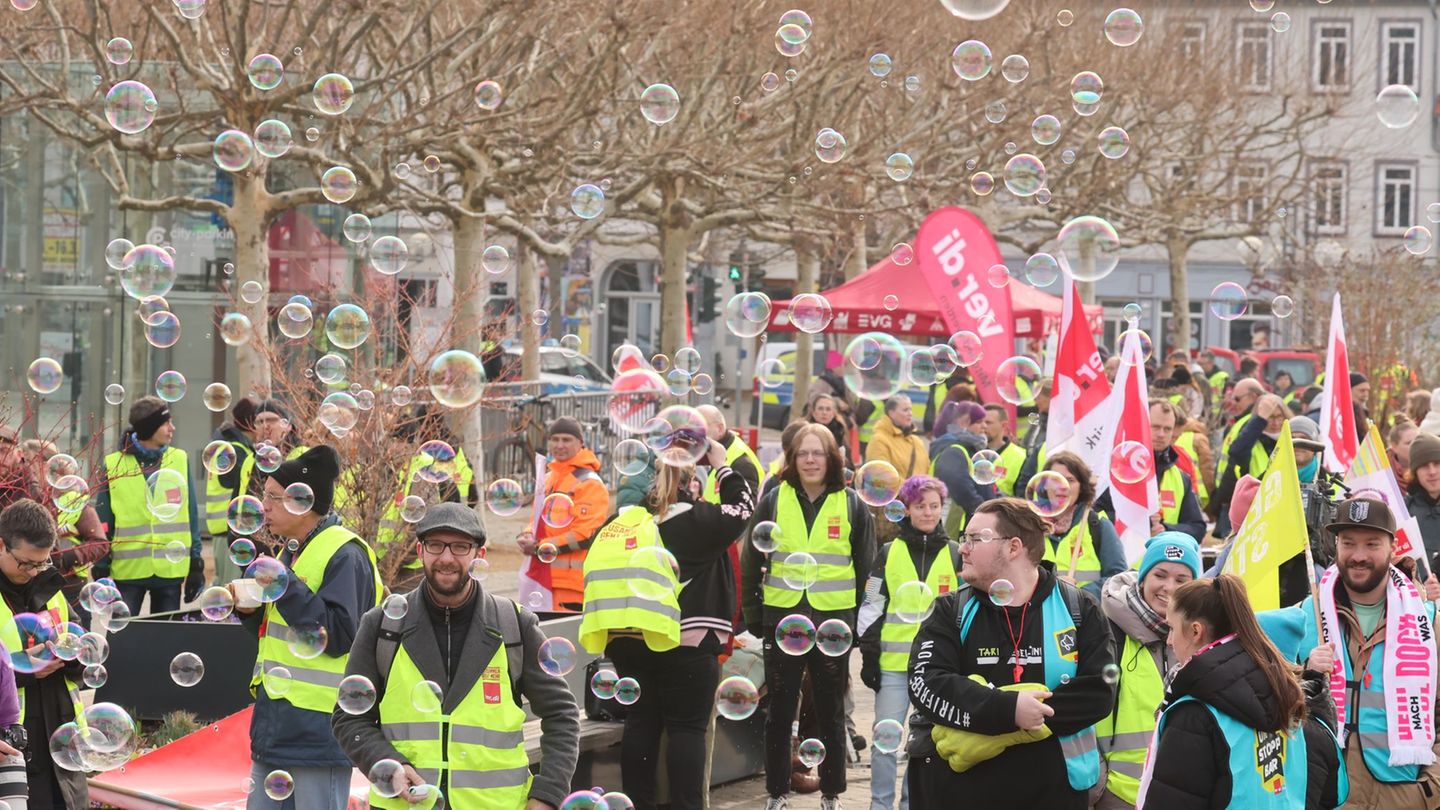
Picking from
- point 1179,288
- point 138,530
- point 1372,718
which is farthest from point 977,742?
point 1179,288

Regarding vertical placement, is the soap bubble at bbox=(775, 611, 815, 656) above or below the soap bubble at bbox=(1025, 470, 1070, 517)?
below

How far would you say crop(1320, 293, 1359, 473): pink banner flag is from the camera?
8.05 m

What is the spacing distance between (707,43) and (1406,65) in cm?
2763

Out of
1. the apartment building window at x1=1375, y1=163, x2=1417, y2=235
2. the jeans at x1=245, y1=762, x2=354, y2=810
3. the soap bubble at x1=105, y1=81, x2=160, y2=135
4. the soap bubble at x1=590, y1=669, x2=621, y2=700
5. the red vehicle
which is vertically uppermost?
the apartment building window at x1=1375, y1=163, x2=1417, y2=235

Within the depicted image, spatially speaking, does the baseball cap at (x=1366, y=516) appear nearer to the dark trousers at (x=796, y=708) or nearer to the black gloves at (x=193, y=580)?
the dark trousers at (x=796, y=708)

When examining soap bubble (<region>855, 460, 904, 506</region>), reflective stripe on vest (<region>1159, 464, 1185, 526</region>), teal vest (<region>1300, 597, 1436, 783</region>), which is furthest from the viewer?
reflective stripe on vest (<region>1159, 464, 1185, 526</region>)

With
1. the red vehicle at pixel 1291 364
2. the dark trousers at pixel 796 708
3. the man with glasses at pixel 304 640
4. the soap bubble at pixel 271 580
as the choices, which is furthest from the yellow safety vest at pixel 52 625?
the red vehicle at pixel 1291 364

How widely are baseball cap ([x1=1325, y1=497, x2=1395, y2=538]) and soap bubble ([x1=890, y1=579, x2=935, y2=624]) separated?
2034 mm

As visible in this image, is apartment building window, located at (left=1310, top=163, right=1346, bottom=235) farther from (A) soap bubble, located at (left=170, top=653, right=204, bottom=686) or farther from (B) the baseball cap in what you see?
(A) soap bubble, located at (left=170, top=653, right=204, bottom=686)

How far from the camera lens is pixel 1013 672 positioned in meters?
5.14

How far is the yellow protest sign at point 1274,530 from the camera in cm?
593

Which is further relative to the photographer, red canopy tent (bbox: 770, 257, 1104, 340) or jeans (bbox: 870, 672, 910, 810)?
red canopy tent (bbox: 770, 257, 1104, 340)

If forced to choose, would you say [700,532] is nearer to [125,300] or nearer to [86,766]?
[86,766]

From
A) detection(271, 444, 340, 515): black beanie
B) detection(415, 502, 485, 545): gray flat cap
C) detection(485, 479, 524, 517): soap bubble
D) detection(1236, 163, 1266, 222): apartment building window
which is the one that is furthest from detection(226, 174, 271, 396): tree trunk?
detection(1236, 163, 1266, 222): apartment building window
